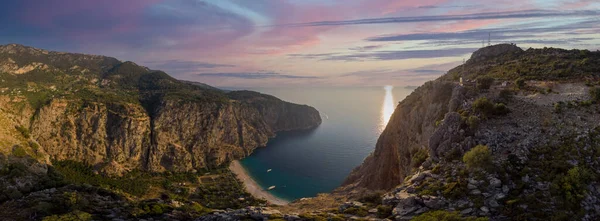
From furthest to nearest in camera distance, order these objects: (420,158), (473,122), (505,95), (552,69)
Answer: (552,69) < (505,95) < (420,158) < (473,122)

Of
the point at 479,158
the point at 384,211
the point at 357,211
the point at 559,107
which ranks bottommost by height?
the point at 357,211

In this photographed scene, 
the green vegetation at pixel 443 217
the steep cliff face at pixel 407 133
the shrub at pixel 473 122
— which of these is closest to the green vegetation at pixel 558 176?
the green vegetation at pixel 443 217

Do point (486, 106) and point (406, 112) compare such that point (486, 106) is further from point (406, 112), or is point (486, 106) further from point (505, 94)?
point (406, 112)

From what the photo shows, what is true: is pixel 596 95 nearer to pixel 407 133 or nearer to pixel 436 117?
pixel 436 117

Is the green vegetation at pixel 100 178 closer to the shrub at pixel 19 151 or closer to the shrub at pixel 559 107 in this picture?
the shrub at pixel 19 151

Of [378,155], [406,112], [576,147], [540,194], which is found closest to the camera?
[540,194]

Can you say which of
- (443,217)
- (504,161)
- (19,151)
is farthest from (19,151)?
(504,161)

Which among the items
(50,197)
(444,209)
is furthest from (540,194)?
(50,197)

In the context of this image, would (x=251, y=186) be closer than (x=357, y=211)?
No

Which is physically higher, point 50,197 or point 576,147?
point 576,147
